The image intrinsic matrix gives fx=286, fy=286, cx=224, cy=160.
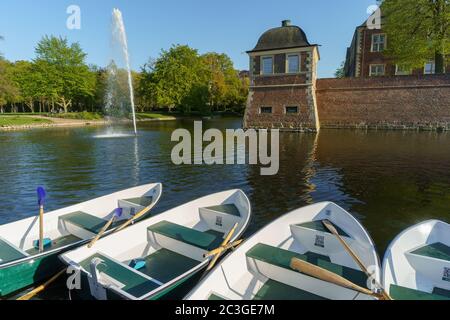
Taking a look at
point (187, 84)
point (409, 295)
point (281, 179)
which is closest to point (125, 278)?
point (409, 295)

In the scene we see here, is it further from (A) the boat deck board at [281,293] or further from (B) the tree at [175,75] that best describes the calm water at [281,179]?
(B) the tree at [175,75]

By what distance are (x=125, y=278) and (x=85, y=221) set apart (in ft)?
10.8

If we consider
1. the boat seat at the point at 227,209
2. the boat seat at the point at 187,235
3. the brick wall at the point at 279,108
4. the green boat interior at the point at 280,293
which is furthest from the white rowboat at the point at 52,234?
the brick wall at the point at 279,108

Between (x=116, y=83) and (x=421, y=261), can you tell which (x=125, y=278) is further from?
(x=116, y=83)

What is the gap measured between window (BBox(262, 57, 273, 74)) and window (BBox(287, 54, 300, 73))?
210 centimetres

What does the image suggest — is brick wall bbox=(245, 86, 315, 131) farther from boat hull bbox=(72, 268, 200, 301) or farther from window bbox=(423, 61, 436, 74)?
boat hull bbox=(72, 268, 200, 301)

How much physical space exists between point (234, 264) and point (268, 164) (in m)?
12.0

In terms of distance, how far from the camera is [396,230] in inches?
335

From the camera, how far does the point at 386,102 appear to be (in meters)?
32.5

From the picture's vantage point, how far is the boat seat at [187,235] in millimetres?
6547

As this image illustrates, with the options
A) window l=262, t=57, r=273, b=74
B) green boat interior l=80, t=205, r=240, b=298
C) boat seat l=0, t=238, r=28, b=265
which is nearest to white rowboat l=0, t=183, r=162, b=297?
boat seat l=0, t=238, r=28, b=265

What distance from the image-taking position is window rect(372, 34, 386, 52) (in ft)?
125

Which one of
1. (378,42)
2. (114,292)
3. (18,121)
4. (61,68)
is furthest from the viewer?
(61,68)
